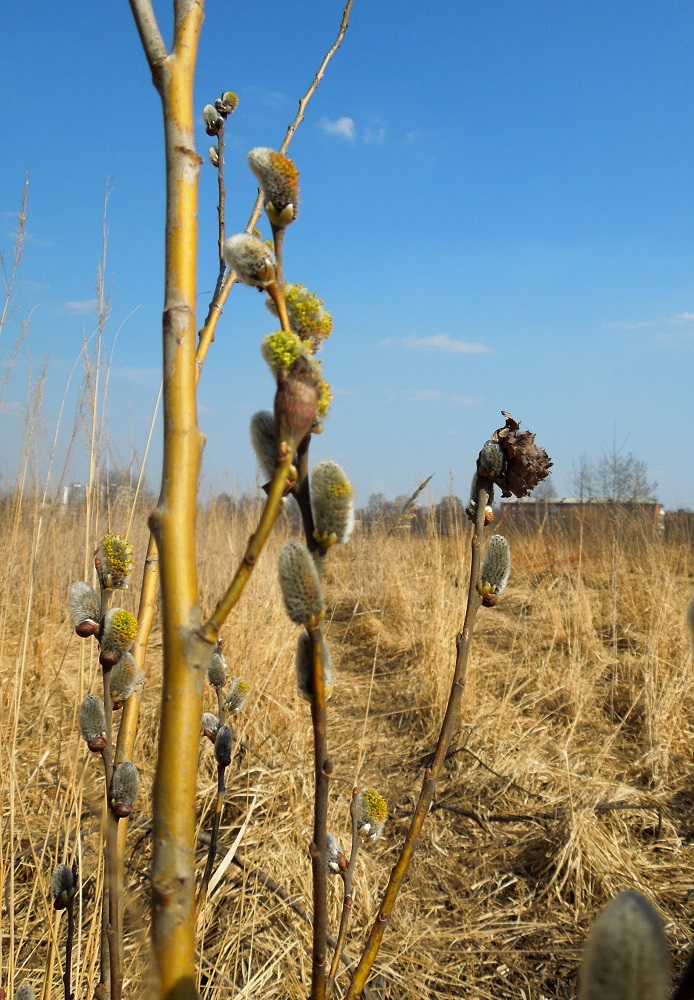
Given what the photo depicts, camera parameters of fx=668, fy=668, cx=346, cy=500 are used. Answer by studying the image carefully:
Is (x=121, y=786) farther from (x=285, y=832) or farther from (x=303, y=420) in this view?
(x=285, y=832)

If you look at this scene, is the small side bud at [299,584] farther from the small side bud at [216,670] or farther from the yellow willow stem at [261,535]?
the small side bud at [216,670]

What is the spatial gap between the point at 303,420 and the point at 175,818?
20 centimetres

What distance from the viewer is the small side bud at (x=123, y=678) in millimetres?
688

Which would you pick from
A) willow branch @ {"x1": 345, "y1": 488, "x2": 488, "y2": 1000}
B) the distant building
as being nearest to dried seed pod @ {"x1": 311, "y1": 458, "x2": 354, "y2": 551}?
willow branch @ {"x1": 345, "y1": 488, "x2": 488, "y2": 1000}

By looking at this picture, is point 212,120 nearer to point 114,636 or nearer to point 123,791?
point 114,636

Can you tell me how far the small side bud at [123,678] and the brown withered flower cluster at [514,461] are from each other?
0.41 meters

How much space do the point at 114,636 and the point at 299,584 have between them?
0.32m

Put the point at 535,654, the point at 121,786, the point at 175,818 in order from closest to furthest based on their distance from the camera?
the point at 175,818, the point at 121,786, the point at 535,654

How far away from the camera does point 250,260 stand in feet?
1.31

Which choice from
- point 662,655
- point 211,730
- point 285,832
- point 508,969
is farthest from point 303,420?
point 662,655

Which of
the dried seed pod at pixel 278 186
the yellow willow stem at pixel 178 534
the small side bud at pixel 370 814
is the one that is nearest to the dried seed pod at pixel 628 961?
the yellow willow stem at pixel 178 534

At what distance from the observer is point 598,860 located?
181 cm

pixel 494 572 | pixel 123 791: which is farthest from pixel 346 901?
pixel 494 572

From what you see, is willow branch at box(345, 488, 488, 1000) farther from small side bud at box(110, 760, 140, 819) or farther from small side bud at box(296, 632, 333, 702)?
small side bud at box(110, 760, 140, 819)
